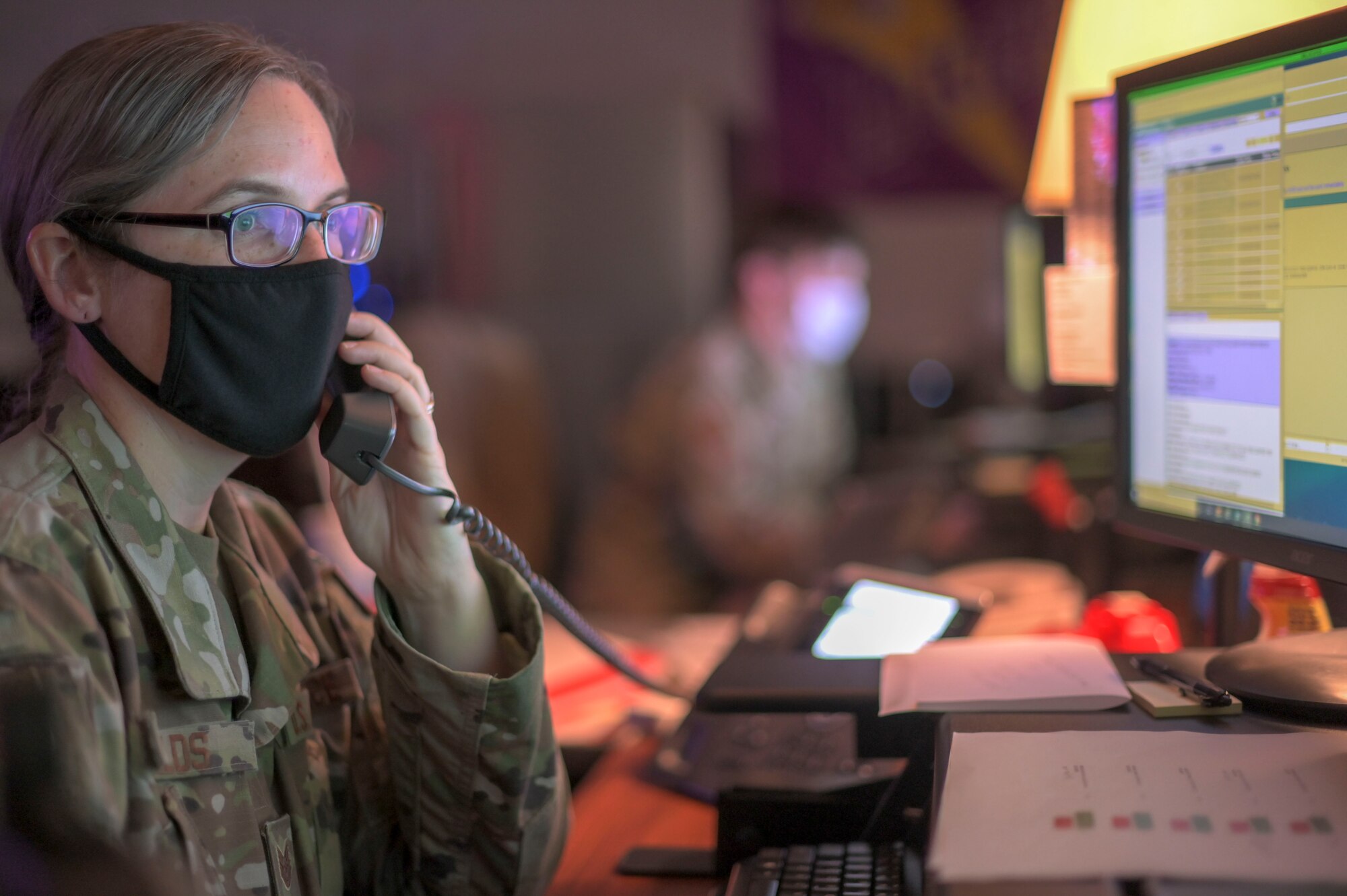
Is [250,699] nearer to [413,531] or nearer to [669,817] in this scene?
[413,531]

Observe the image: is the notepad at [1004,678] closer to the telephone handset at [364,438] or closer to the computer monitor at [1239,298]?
the computer monitor at [1239,298]

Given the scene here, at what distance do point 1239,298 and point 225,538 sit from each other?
982mm

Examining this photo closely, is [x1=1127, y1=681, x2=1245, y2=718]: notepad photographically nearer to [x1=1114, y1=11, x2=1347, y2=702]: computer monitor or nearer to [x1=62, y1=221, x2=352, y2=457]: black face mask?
[x1=1114, y1=11, x2=1347, y2=702]: computer monitor

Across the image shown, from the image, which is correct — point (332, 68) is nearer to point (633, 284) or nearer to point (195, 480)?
point (633, 284)

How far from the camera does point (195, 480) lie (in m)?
1.03

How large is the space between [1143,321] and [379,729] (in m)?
0.90

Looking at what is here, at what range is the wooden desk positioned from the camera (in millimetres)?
1110

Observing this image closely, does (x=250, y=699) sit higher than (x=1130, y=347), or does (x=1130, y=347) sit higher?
(x=1130, y=347)

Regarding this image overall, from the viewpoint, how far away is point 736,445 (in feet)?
11.1

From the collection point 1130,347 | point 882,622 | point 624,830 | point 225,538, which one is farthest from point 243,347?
point 1130,347

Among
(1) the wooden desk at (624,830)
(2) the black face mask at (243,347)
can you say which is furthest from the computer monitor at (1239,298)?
(2) the black face mask at (243,347)

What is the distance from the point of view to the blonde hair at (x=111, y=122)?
37.1 inches

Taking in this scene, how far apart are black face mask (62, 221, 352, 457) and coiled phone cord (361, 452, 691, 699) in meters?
0.11

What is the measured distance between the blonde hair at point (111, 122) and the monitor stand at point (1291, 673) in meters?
0.99
